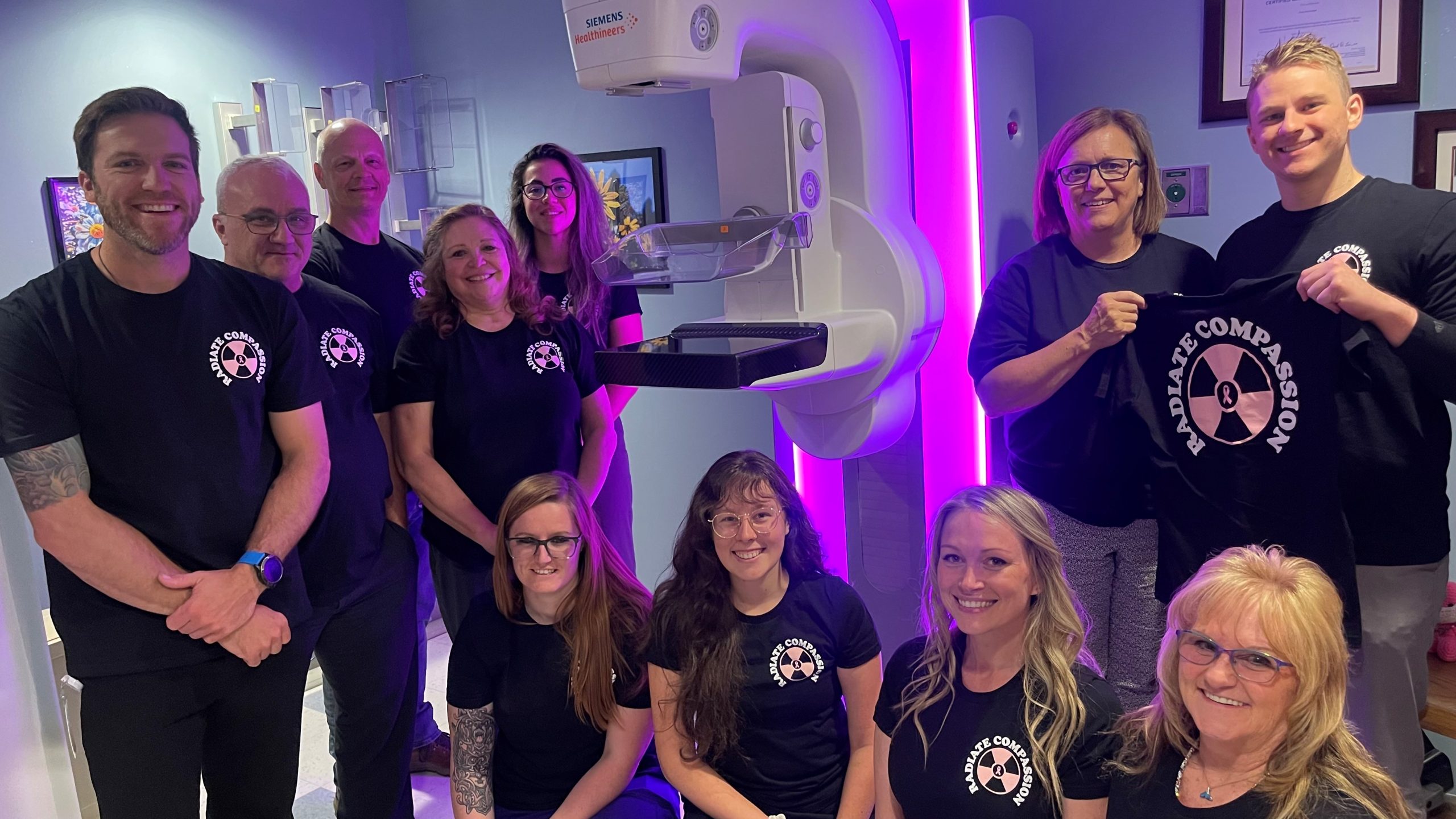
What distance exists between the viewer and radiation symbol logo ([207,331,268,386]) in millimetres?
1731

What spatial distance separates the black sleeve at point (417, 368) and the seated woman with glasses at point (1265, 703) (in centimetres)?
156

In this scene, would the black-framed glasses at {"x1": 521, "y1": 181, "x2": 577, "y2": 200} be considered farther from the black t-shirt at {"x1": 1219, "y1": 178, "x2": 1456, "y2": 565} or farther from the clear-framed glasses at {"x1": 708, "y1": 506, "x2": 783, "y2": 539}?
the black t-shirt at {"x1": 1219, "y1": 178, "x2": 1456, "y2": 565}

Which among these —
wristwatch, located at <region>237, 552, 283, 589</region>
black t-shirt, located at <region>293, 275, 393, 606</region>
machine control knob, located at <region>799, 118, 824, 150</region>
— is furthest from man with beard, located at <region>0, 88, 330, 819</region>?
machine control knob, located at <region>799, 118, 824, 150</region>

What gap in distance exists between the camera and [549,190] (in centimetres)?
255

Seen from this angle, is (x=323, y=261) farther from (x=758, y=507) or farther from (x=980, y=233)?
(x=980, y=233)

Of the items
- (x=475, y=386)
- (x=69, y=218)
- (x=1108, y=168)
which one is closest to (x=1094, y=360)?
(x=1108, y=168)

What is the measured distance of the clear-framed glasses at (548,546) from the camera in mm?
1901

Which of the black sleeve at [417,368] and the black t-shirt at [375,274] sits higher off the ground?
the black t-shirt at [375,274]

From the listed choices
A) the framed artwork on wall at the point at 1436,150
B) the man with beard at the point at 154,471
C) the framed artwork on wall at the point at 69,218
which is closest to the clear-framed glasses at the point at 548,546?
→ the man with beard at the point at 154,471

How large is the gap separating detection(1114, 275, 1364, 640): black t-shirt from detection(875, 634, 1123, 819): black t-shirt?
0.42m

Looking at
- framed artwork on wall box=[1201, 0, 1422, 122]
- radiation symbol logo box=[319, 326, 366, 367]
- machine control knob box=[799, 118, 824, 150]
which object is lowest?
radiation symbol logo box=[319, 326, 366, 367]

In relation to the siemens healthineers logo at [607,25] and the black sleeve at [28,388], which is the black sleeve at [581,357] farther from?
the black sleeve at [28,388]

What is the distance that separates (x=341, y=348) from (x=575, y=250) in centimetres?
71

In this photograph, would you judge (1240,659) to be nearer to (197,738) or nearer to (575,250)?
(197,738)
